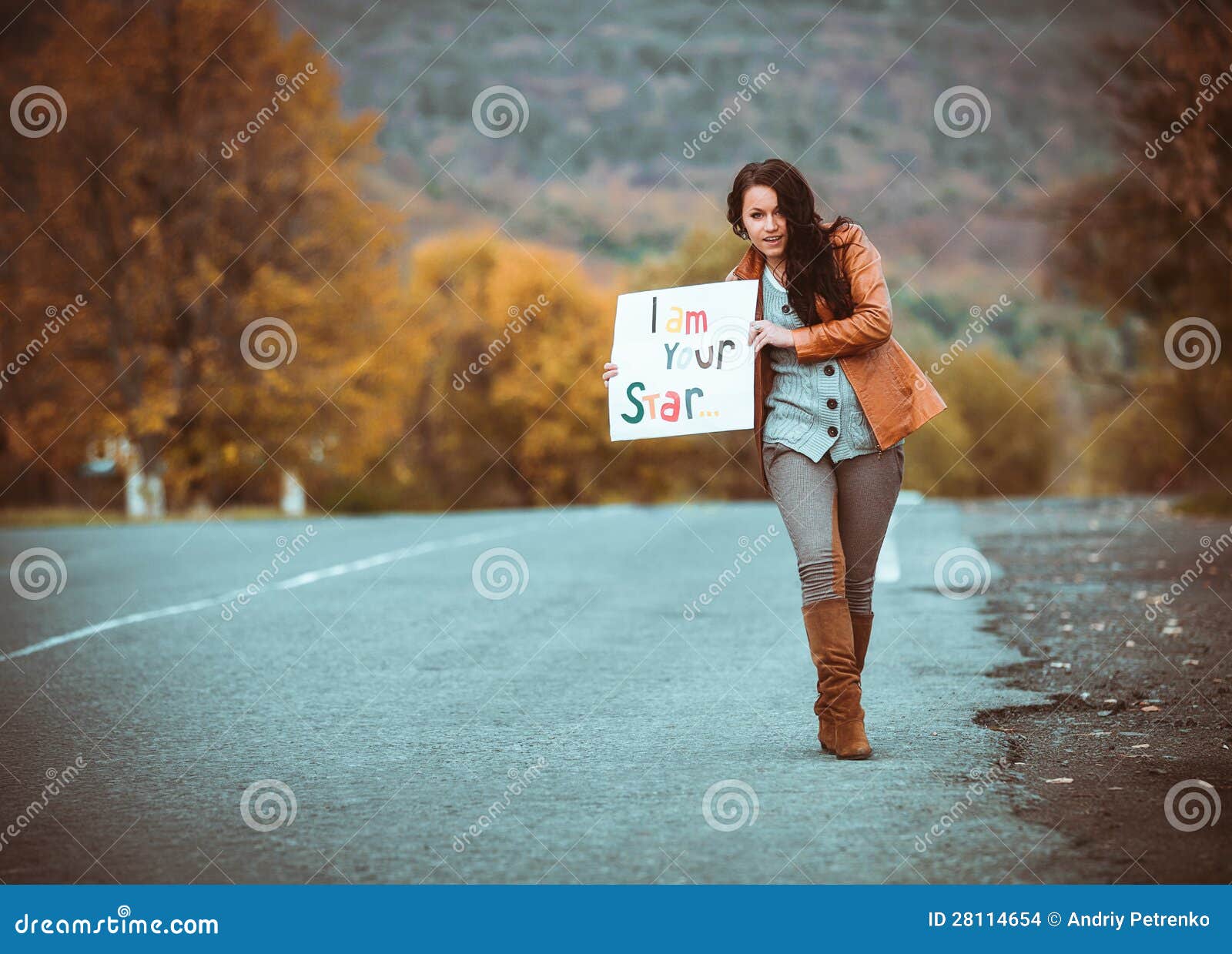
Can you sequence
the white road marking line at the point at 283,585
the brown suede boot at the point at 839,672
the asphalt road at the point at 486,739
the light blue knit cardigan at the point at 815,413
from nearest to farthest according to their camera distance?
the asphalt road at the point at 486,739
the brown suede boot at the point at 839,672
the light blue knit cardigan at the point at 815,413
the white road marking line at the point at 283,585

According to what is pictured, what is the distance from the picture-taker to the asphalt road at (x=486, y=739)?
3.97m

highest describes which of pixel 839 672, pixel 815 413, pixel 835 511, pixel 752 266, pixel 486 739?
pixel 752 266

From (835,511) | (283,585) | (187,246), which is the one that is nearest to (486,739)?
(835,511)

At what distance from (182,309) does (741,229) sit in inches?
1057

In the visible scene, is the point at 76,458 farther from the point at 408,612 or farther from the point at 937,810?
the point at 937,810

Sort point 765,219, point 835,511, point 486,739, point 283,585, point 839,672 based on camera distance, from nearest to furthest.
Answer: point 839,672, point 765,219, point 835,511, point 486,739, point 283,585

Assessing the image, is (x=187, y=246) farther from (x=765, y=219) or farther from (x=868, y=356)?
(x=868, y=356)

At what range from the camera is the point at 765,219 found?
5172mm

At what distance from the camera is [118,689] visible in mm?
7004

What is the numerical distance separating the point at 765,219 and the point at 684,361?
61 cm

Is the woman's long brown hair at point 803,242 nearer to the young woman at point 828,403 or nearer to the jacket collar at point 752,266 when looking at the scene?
the young woman at point 828,403

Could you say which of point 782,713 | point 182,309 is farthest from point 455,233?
point 782,713

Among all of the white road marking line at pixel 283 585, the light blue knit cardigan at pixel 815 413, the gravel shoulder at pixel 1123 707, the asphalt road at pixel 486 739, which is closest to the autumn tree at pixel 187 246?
the white road marking line at pixel 283 585

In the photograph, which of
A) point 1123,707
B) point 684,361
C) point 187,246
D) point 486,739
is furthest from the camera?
point 187,246
